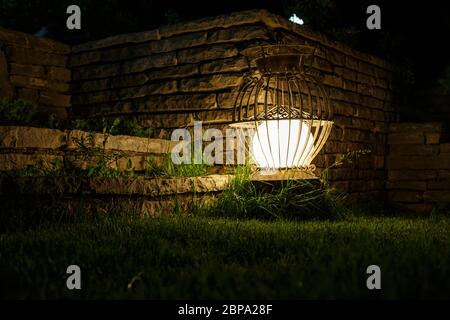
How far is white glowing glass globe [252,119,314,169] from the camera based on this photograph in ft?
16.8

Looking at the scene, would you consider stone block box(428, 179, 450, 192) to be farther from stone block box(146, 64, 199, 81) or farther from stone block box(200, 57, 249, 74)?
stone block box(146, 64, 199, 81)

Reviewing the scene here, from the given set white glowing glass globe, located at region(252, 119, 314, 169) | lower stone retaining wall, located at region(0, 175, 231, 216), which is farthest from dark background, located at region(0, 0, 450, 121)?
lower stone retaining wall, located at region(0, 175, 231, 216)

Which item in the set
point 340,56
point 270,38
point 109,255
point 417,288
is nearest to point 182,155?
point 270,38

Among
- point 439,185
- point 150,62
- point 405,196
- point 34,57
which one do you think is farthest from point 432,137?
point 34,57

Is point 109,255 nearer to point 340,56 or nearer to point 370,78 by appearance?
point 340,56

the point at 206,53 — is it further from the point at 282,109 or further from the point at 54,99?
the point at 54,99

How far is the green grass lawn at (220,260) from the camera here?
Answer: 2169 millimetres

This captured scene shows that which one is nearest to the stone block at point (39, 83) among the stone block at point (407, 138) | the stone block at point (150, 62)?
the stone block at point (150, 62)

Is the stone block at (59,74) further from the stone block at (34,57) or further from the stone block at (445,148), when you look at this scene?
the stone block at (445,148)

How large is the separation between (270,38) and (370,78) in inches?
101

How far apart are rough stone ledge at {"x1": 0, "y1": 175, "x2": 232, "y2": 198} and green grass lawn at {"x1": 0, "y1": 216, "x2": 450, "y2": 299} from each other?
34 cm

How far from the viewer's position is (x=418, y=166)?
7.96m

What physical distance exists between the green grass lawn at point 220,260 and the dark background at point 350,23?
5264mm

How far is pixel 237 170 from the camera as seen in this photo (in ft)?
18.3
